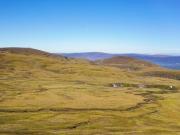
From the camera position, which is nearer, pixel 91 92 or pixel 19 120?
pixel 19 120

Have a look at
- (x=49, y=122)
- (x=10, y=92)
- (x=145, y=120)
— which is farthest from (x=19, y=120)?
(x=10, y=92)

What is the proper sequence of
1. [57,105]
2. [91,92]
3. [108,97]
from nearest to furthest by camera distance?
[57,105]
[108,97]
[91,92]

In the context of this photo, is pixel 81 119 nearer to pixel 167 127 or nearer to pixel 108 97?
pixel 167 127

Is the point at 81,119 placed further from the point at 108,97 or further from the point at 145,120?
the point at 108,97

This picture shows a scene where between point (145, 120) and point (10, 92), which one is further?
point (10, 92)

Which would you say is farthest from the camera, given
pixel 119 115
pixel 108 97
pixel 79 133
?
pixel 108 97

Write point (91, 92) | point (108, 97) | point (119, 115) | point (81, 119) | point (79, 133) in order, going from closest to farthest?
1. point (79, 133)
2. point (81, 119)
3. point (119, 115)
4. point (108, 97)
5. point (91, 92)

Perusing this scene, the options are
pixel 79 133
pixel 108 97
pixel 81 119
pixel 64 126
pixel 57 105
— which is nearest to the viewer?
pixel 79 133

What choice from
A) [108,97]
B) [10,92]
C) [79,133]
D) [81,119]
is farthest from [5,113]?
[108,97]
